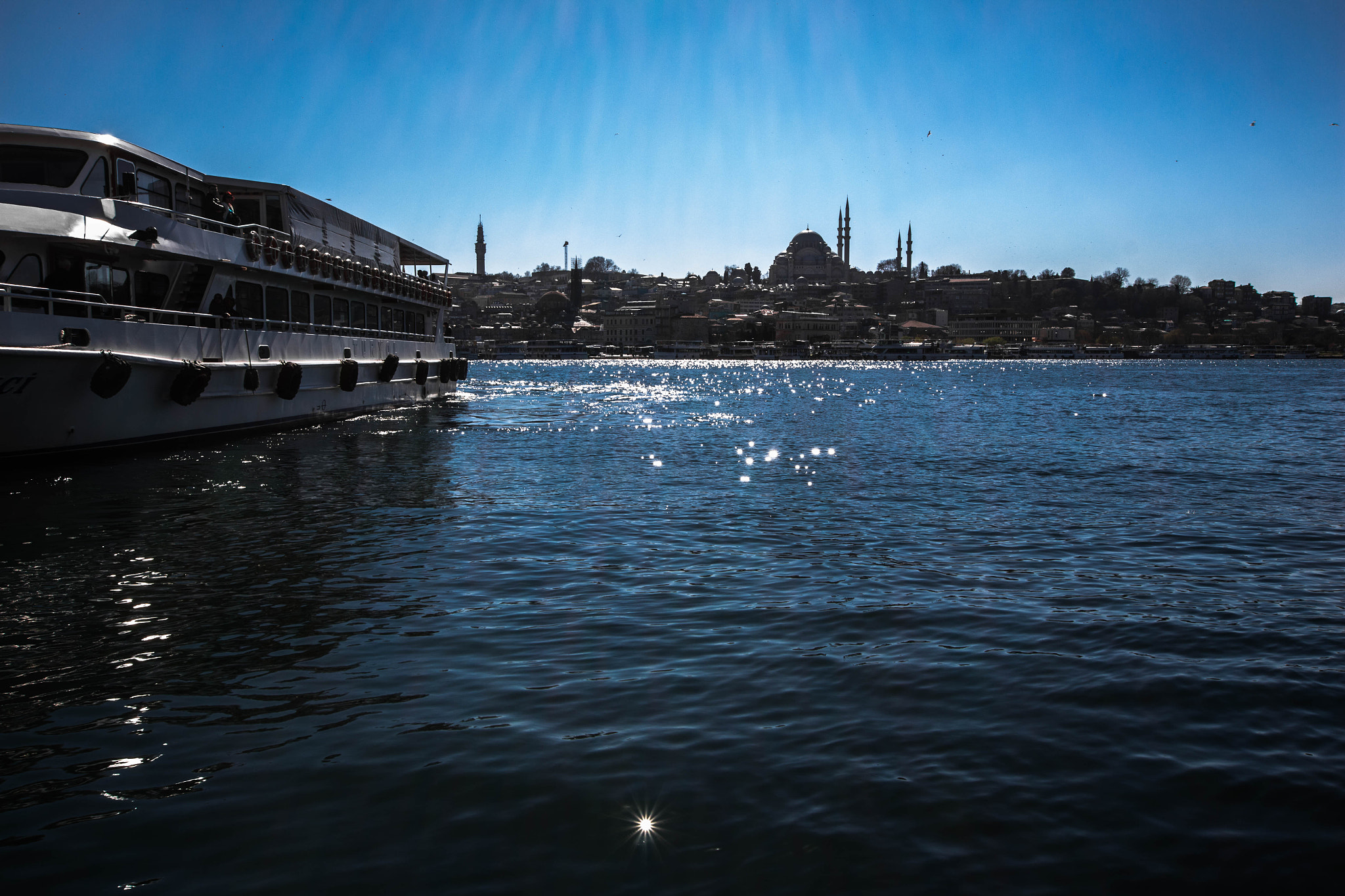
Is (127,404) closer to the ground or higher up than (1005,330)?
closer to the ground

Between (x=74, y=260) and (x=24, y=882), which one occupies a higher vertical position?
(x=74, y=260)

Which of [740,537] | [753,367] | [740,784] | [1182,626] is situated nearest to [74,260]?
[740,537]

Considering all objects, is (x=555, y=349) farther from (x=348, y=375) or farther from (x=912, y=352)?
(x=348, y=375)

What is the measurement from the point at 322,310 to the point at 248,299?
198 inches

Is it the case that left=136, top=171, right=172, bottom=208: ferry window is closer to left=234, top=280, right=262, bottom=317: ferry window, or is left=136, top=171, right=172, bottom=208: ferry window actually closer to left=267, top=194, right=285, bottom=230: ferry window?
left=234, top=280, right=262, bottom=317: ferry window

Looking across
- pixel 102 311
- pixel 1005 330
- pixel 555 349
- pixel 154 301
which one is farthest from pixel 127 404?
pixel 1005 330

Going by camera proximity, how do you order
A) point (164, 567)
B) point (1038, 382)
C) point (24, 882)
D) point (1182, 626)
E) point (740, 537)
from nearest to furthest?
point (24, 882), point (1182, 626), point (164, 567), point (740, 537), point (1038, 382)

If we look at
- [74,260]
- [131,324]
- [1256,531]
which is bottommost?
[1256,531]

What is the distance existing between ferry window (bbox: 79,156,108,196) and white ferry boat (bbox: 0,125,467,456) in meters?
0.04

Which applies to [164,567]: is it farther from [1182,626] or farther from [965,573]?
[1182,626]

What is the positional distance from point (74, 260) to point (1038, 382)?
71.2m

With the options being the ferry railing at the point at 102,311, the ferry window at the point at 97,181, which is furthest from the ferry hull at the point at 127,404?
the ferry window at the point at 97,181

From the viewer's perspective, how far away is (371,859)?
425 cm

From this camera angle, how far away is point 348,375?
90.2 feet
